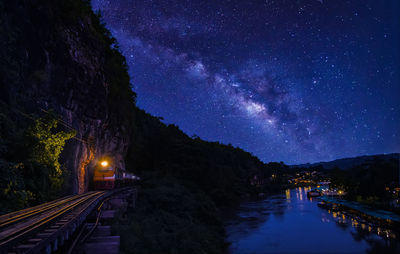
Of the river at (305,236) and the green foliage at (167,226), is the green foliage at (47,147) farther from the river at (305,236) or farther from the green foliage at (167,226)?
the river at (305,236)

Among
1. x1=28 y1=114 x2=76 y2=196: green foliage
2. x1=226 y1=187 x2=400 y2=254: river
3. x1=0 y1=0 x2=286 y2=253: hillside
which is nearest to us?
x1=0 y1=0 x2=286 y2=253: hillside

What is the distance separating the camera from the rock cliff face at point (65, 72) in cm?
1484

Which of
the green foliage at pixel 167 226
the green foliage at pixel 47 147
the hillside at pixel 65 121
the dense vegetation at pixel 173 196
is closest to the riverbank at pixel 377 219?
the dense vegetation at pixel 173 196

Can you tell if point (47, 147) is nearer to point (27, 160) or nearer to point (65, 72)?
point (27, 160)

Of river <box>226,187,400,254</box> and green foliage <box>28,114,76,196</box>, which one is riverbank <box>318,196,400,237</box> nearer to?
river <box>226,187,400,254</box>

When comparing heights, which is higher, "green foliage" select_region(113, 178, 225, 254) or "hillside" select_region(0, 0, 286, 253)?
"hillside" select_region(0, 0, 286, 253)

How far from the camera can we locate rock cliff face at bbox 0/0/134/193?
14844 millimetres

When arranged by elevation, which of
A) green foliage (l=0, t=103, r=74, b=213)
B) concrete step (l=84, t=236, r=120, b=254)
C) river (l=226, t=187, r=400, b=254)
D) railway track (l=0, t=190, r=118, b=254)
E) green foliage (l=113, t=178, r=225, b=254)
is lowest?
river (l=226, t=187, r=400, b=254)

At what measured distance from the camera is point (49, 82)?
17844 millimetres

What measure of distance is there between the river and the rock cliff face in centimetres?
1920

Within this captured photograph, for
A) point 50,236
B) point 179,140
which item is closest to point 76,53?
point 50,236

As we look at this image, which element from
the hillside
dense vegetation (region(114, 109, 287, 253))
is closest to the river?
dense vegetation (region(114, 109, 287, 253))

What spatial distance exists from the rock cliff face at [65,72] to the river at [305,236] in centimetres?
1920

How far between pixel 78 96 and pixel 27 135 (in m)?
8.34
